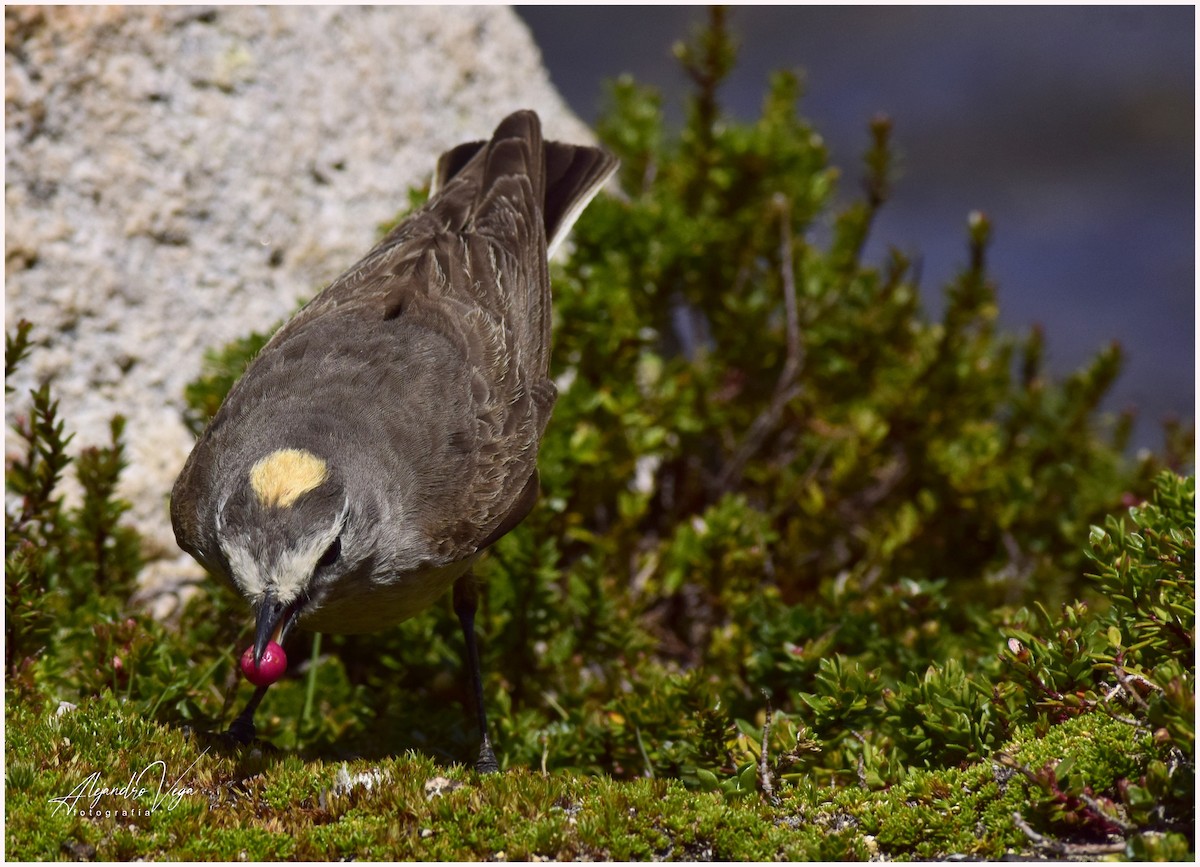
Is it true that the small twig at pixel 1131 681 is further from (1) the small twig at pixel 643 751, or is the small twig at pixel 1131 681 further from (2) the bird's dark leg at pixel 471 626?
(2) the bird's dark leg at pixel 471 626

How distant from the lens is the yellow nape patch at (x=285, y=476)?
13.5 feet

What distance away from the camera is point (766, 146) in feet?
24.9

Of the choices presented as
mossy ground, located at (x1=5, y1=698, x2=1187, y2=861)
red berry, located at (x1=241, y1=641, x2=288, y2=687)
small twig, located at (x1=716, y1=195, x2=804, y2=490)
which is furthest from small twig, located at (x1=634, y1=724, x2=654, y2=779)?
small twig, located at (x1=716, y1=195, x2=804, y2=490)

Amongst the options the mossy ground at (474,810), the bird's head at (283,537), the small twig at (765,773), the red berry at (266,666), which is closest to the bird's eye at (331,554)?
the bird's head at (283,537)

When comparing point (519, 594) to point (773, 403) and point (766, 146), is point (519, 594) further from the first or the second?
point (766, 146)

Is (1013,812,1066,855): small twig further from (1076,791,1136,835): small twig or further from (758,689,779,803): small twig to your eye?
(758,689,779,803): small twig

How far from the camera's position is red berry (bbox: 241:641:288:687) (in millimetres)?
3785

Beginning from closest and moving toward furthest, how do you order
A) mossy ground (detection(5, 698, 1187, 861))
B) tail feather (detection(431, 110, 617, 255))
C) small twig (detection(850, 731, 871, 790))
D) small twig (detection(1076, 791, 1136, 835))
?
small twig (detection(1076, 791, 1136, 835))
mossy ground (detection(5, 698, 1187, 861))
small twig (detection(850, 731, 871, 790))
tail feather (detection(431, 110, 617, 255))

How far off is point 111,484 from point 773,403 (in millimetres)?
4063

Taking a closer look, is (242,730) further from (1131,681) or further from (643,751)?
(1131,681)

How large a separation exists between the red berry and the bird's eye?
0.40 meters

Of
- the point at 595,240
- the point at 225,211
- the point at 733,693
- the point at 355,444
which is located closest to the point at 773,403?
the point at 595,240

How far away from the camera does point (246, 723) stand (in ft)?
15.2

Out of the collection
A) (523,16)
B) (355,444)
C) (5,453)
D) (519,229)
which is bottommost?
(355,444)
